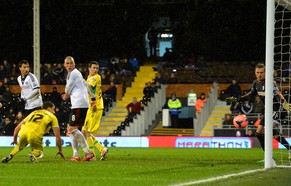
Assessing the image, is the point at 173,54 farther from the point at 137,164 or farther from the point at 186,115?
the point at 137,164

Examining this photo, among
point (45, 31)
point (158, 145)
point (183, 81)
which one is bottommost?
point (158, 145)

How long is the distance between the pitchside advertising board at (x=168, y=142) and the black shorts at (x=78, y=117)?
12.7m

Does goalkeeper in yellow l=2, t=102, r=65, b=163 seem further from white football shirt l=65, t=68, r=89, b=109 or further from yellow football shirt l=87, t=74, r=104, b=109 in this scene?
yellow football shirt l=87, t=74, r=104, b=109

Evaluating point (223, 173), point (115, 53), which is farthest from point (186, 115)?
point (223, 173)

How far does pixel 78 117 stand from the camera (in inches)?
652

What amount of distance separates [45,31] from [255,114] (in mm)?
16861

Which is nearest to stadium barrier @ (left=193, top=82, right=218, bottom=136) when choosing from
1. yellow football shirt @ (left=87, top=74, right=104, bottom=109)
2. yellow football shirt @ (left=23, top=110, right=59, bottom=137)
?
yellow football shirt @ (left=87, top=74, right=104, bottom=109)

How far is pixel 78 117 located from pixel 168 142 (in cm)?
1356

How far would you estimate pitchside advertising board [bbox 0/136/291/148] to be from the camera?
2869 cm

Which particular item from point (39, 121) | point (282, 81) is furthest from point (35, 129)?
point (282, 81)

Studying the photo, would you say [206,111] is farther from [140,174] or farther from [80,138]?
[140,174]

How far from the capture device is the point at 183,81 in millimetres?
38844

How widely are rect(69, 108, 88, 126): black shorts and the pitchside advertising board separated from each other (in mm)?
12746

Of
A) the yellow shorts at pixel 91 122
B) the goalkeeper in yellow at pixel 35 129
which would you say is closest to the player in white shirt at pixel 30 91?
the goalkeeper in yellow at pixel 35 129
